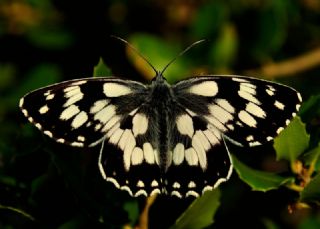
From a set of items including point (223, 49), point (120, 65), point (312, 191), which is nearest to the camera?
point (312, 191)

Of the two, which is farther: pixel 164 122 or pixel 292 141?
pixel 164 122

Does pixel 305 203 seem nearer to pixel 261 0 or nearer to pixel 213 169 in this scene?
pixel 213 169

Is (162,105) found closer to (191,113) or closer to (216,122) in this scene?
(191,113)

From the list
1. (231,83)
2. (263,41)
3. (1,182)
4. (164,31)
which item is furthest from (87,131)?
(164,31)

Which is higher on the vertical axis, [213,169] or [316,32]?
[213,169]

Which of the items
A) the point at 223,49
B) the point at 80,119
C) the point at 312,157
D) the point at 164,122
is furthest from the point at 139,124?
the point at 223,49

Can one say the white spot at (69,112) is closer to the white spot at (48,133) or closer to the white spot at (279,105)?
the white spot at (48,133)
